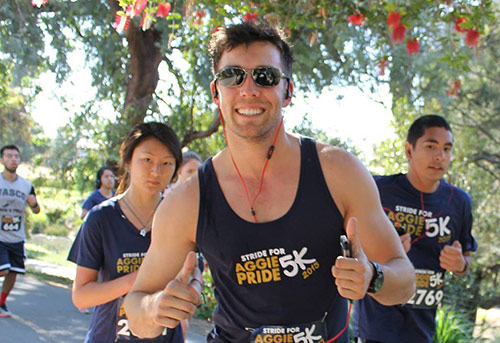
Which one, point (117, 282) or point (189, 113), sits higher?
point (189, 113)

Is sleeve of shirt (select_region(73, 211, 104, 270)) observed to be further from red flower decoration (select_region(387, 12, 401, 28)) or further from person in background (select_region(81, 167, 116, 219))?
person in background (select_region(81, 167, 116, 219))

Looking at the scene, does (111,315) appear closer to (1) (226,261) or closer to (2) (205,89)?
(1) (226,261)

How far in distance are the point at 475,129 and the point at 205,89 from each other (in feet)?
20.8

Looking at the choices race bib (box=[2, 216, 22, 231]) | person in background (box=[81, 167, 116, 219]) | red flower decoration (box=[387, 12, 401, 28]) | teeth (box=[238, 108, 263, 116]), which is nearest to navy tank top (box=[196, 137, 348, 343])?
teeth (box=[238, 108, 263, 116])

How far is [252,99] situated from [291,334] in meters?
0.93

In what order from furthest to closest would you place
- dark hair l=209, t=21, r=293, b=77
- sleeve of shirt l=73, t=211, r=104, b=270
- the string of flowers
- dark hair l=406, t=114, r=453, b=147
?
the string of flowers
dark hair l=406, t=114, r=453, b=147
sleeve of shirt l=73, t=211, r=104, b=270
dark hair l=209, t=21, r=293, b=77

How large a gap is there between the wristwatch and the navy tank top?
21cm

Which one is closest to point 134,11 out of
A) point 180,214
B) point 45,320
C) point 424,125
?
point 424,125

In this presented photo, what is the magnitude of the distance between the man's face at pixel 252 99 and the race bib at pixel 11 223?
22.4ft

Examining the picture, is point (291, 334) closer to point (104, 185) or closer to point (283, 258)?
point (283, 258)

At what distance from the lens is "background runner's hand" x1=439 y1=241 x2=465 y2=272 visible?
3.88 meters

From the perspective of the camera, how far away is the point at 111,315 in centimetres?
326

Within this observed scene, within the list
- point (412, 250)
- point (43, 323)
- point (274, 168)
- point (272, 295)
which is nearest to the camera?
point (272, 295)

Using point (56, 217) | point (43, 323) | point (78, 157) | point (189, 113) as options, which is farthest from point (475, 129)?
point (56, 217)
